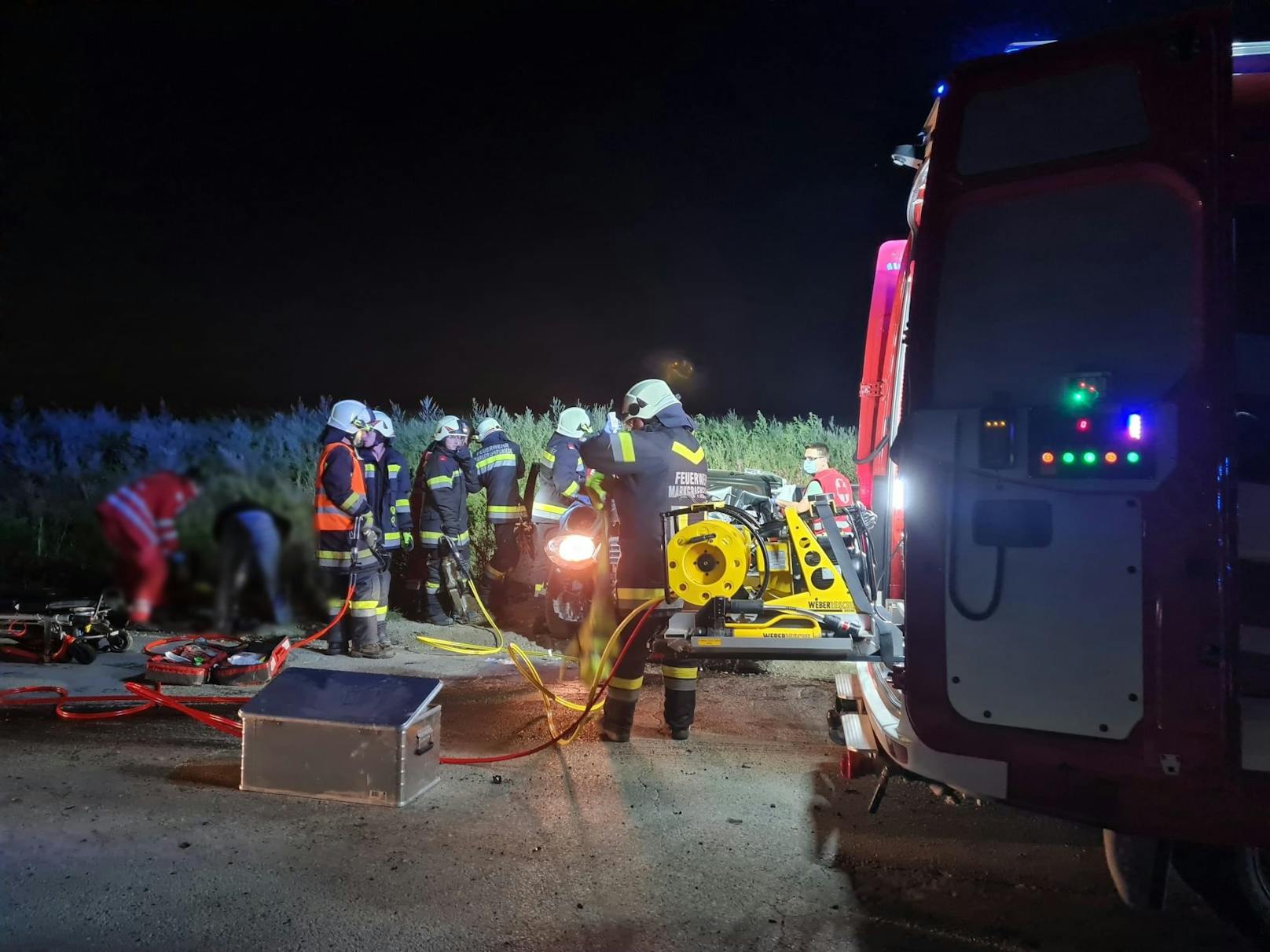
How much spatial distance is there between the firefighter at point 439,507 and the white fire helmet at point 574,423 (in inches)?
39.6

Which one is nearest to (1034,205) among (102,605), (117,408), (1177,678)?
(1177,678)

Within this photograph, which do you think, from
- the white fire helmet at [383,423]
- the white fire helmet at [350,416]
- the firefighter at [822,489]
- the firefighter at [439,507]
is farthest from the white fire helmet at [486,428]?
the white fire helmet at [350,416]

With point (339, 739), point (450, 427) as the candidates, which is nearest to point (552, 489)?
point (450, 427)

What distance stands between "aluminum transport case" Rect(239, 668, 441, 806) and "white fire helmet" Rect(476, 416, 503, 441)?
5.23 meters

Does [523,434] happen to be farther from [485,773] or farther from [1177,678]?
[1177,678]

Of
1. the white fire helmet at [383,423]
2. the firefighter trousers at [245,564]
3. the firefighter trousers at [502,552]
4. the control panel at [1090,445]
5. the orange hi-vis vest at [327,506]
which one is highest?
the white fire helmet at [383,423]

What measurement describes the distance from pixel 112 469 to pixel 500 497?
785 cm

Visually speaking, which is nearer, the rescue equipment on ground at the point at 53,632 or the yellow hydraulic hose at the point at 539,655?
the yellow hydraulic hose at the point at 539,655

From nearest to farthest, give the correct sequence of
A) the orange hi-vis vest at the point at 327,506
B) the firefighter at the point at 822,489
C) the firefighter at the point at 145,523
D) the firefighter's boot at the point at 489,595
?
the firefighter at the point at 145,523, the orange hi-vis vest at the point at 327,506, the firefighter at the point at 822,489, the firefighter's boot at the point at 489,595

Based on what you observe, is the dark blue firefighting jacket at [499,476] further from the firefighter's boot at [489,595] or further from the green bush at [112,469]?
the green bush at [112,469]

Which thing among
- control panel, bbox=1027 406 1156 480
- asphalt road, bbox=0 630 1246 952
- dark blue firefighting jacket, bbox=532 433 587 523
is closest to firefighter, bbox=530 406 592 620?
dark blue firefighting jacket, bbox=532 433 587 523

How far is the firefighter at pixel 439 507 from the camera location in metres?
8.76

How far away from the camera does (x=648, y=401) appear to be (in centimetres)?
545

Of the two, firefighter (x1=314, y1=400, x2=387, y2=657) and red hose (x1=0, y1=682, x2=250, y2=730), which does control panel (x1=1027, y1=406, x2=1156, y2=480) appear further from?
red hose (x1=0, y1=682, x2=250, y2=730)
